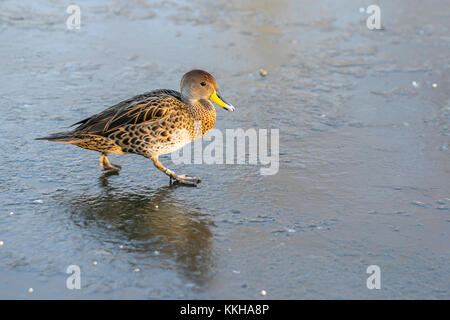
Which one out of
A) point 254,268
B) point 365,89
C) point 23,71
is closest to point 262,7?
point 365,89

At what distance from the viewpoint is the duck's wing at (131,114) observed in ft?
16.8

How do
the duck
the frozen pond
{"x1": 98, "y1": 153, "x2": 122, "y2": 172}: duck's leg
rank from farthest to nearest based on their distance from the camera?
{"x1": 98, "y1": 153, "x2": 122, "y2": 172}: duck's leg
the duck
the frozen pond

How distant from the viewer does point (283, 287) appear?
3793mm

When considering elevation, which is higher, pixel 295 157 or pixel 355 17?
pixel 355 17

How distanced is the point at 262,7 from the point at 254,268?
6834 millimetres

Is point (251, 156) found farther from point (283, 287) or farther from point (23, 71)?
point (23, 71)

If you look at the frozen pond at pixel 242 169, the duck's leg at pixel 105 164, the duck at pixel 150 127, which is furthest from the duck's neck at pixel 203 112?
the duck's leg at pixel 105 164

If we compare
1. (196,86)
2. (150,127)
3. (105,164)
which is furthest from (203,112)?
(105,164)

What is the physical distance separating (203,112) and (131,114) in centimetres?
65

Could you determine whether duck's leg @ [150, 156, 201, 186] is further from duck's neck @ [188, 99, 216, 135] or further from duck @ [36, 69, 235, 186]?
duck's neck @ [188, 99, 216, 135]

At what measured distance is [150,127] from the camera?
5.08m

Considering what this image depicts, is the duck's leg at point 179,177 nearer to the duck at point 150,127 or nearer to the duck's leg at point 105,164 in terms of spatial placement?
the duck at point 150,127

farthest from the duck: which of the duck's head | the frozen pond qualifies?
the frozen pond

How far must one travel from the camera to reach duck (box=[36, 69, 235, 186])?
509cm
